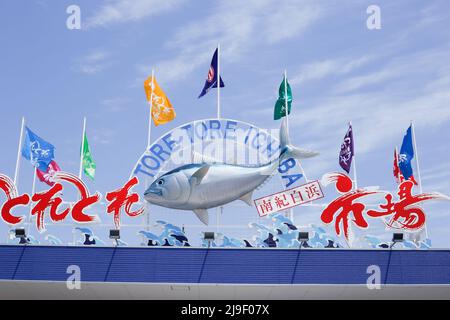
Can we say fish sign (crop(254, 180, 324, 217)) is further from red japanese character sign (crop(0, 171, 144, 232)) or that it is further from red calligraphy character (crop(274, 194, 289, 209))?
red japanese character sign (crop(0, 171, 144, 232))

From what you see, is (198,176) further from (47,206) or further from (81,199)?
(47,206)

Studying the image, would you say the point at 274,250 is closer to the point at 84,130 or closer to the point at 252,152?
the point at 252,152

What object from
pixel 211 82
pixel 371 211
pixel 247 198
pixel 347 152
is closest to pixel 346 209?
pixel 371 211

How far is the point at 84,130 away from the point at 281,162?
1005 centimetres

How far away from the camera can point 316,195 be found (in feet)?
80.2

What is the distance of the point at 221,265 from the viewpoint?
21703 millimetres

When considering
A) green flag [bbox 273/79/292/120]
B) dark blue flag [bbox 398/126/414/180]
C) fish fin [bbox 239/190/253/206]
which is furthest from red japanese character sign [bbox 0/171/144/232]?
dark blue flag [bbox 398/126/414/180]

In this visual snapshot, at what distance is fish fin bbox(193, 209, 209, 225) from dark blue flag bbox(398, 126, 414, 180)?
10513 mm

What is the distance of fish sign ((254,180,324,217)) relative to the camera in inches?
949

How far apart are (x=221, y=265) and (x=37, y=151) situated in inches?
443

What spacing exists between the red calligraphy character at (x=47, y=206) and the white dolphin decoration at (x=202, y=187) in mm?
3170

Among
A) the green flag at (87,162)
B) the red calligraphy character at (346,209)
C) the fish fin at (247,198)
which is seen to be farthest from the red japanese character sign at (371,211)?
the green flag at (87,162)

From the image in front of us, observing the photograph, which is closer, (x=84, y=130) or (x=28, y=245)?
(x=28, y=245)
